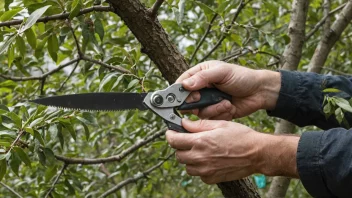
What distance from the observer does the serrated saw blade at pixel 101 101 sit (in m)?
1.29

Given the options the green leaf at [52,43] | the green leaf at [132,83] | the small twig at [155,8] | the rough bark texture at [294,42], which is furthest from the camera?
the rough bark texture at [294,42]

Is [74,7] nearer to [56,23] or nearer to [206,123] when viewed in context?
[56,23]

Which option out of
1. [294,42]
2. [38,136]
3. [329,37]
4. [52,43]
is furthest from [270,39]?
[38,136]

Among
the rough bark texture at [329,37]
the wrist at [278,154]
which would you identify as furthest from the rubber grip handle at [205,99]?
the rough bark texture at [329,37]

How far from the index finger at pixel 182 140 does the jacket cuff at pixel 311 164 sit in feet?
0.82

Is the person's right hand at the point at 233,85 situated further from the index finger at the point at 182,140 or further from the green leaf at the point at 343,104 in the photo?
the green leaf at the point at 343,104

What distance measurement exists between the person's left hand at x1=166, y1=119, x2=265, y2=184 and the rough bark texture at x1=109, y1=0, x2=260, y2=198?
0.14 meters

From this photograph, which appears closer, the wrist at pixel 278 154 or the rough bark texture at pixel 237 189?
the wrist at pixel 278 154

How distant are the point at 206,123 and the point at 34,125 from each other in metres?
0.45

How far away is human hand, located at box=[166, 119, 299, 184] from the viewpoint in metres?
1.23

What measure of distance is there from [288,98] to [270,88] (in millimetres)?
61

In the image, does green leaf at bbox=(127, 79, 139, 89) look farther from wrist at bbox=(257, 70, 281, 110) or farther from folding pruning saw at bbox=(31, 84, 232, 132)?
wrist at bbox=(257, 70, 281, 110)

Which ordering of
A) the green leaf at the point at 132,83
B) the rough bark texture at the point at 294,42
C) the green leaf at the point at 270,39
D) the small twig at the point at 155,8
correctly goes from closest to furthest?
the small twig at the point at 155,8 → the green leaf at the point at 132,83 → the green leaf at the point at 270,39 → the rough bark texture at the point at 294,42

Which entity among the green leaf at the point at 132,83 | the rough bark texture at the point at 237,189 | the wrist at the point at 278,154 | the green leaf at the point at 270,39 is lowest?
the rough bark texture at the point at 237,189
